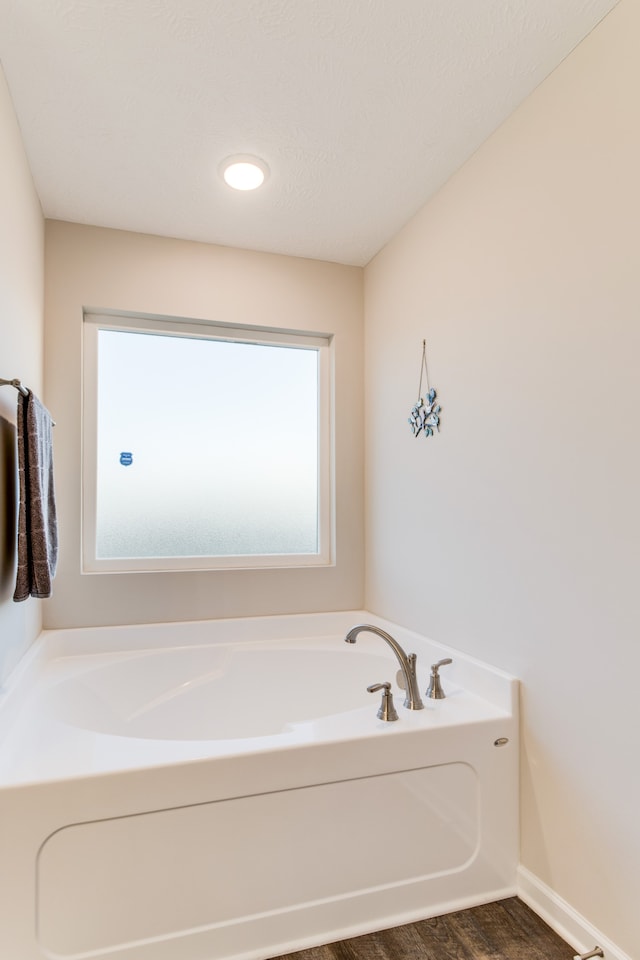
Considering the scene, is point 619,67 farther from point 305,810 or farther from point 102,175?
point 305,810

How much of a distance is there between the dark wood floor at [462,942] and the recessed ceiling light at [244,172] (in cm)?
253

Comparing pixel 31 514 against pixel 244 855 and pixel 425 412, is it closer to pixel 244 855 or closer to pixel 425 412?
pixel 244 855

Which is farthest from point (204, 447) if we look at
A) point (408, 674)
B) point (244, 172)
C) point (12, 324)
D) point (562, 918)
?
point (562, 918)

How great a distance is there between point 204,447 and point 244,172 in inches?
49.0

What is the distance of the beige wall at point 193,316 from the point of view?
8.22ft

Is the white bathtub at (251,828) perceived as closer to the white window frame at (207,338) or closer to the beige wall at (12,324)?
the beige wall at (12,324)

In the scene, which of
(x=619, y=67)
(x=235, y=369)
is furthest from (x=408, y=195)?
(x=235, y=369)

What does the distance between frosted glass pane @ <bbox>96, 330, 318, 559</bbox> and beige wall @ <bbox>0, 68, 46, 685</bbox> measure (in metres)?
0.51

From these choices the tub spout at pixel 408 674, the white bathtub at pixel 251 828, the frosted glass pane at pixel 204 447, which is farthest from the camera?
the frosted glass pane at pixel 204 447

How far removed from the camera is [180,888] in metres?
1.47

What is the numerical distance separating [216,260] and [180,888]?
2.49 metres

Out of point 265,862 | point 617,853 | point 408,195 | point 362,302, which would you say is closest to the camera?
point 617,853

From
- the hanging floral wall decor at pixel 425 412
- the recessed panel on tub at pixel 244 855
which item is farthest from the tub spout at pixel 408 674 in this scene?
the hanging floral wall decor at pixel 425 412

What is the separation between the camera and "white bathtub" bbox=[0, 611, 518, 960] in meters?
1.39
